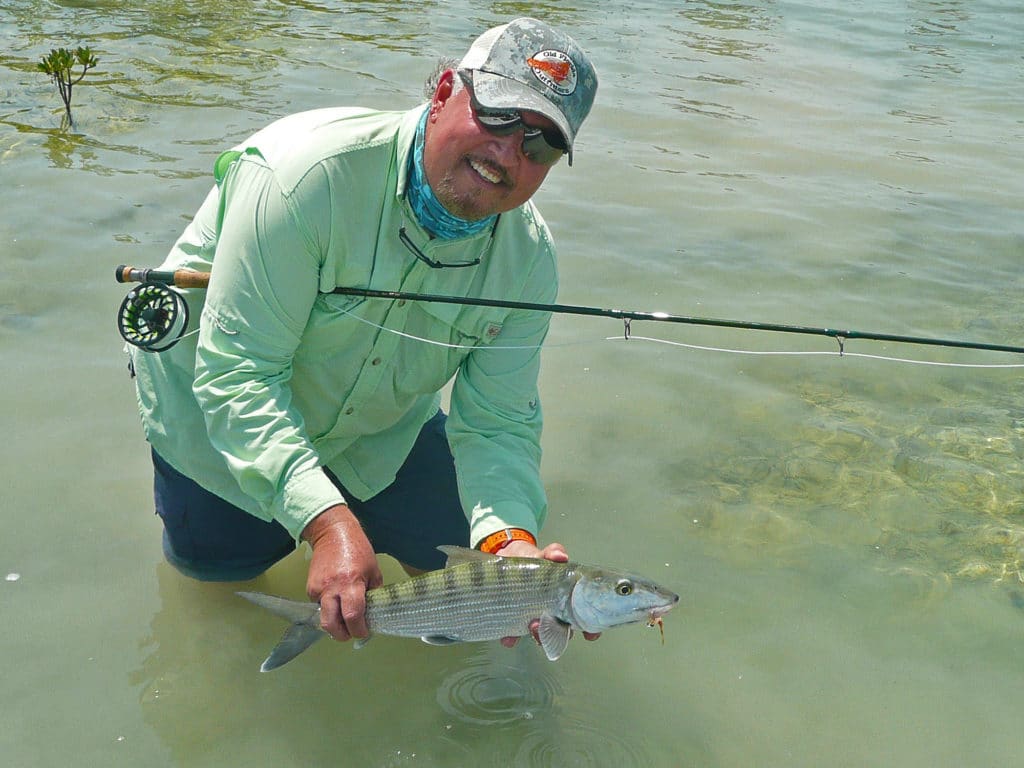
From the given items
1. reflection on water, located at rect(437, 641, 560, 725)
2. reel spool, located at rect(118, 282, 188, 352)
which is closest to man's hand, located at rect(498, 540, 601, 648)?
reflection on water, located at rect(437, 641, 560, 725)

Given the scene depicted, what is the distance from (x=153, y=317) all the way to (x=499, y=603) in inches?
55.2

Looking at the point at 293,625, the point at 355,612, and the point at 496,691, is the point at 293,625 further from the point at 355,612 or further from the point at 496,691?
the point at 496,691

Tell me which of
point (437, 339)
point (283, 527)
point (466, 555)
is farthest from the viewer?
point (283, 527)

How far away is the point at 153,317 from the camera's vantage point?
3.34 metres

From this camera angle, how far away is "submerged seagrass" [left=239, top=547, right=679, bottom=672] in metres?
2.81

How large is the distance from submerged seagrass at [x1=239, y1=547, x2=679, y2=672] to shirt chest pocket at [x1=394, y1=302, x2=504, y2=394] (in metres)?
0.71

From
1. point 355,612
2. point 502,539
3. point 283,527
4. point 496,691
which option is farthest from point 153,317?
point 496,691

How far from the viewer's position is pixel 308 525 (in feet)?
9.74

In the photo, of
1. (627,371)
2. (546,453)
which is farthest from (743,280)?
(546,453)

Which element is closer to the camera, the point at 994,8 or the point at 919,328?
the point at 919,328

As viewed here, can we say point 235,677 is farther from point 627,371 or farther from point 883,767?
point 627,371

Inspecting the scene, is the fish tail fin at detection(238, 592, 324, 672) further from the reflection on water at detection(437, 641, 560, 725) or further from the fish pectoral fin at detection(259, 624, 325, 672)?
the reflection on water at detection(437, 641, 560, 725)

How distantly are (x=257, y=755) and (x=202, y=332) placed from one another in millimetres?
1389

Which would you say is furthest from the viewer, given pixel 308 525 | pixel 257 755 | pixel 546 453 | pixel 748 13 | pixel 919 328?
pixel 748 13
